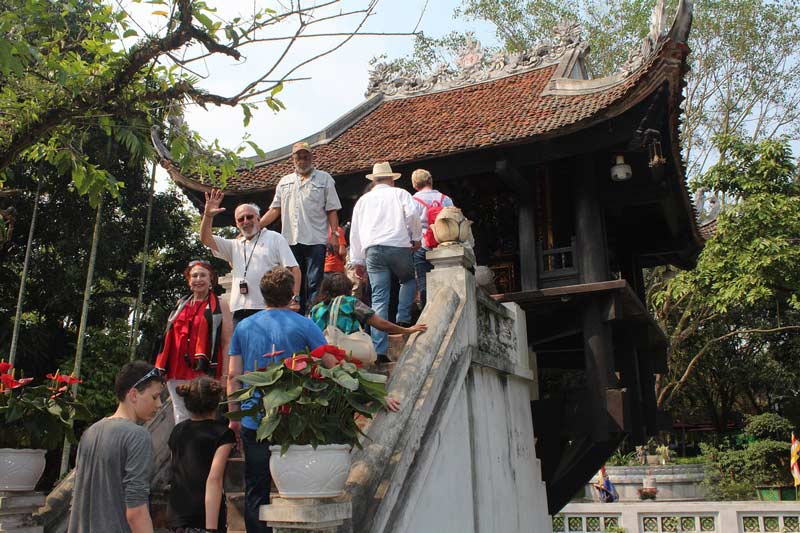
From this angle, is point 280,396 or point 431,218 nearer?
point 280,396

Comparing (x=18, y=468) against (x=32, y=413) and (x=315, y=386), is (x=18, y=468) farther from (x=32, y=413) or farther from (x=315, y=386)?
(x=315, y=386)

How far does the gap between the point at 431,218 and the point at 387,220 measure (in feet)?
1.83

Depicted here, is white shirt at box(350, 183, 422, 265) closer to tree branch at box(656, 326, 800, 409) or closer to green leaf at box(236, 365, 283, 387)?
green leaf at box(236, 365, 283, 387)

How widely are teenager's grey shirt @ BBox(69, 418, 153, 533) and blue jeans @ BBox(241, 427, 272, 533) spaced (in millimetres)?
566

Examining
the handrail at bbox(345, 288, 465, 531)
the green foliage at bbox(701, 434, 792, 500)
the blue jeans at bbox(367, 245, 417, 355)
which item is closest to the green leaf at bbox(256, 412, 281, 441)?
the handrail at bbox(345, 288, 465, 531)

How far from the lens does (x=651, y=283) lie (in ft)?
77.0

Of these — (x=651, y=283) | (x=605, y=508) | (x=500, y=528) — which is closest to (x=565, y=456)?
(x=500, y=528)

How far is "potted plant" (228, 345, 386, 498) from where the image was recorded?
3.10 m

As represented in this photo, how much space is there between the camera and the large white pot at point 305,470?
10.2ft

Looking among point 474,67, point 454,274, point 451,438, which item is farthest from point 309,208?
point 474,67

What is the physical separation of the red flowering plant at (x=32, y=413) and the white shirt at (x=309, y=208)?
2.27 meters

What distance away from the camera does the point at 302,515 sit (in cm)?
306

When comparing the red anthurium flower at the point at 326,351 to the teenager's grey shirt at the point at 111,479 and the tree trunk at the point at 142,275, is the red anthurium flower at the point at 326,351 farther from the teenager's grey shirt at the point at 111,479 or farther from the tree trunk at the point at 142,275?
the tree trunk at the point at 142,275

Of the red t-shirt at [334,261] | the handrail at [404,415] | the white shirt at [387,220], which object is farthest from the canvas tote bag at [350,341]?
the red t-shirt at [334,261]
